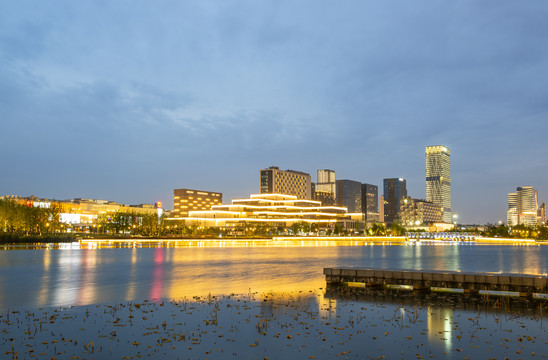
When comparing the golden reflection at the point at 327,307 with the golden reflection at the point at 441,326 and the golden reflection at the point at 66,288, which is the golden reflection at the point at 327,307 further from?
the golden reflection at the point at 66,288

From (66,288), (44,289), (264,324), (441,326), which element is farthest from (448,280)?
(44,289)

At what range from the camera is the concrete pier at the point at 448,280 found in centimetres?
3200

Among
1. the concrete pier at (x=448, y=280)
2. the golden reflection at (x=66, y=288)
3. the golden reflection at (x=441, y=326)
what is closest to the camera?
the golden reflection at (x=441, y=326)

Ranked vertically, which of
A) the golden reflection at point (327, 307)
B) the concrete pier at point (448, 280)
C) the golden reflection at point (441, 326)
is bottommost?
the golden reflection at point (441, 326)

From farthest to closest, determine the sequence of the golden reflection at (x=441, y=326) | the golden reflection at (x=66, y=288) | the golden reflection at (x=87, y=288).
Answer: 1. the golden reflection at (x=66, y=288)
2. the golden reflection at (x=87, y=288)
3. the golden reflection at (x=441, y=326)

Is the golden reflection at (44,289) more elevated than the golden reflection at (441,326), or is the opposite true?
the golden reflection at (441,326)

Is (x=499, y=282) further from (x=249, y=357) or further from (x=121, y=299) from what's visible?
(x=121, y=299)

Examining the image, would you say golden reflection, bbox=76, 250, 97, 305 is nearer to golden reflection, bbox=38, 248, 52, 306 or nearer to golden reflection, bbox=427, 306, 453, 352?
golden reflection, bbox=38, 248, 52, 306

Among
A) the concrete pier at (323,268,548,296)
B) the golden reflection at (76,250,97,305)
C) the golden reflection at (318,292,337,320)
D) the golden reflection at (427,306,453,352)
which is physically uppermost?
the concrete pier at (323,268,548,296)

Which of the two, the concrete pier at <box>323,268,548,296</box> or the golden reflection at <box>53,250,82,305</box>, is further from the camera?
the golden reflection at <box>53,250,82,305</box>

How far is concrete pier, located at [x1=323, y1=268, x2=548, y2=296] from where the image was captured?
3200 centimetres

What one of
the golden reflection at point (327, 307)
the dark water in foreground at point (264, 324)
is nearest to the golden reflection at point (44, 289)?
the dark water in foreground at point (264, 324)

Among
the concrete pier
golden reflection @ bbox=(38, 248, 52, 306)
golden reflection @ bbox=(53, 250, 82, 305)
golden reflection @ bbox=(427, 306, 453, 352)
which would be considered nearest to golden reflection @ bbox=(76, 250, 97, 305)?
golden reflection @ bbox=(53, 250, 82, 305)

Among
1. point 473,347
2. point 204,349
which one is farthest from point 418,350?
point 204,349
